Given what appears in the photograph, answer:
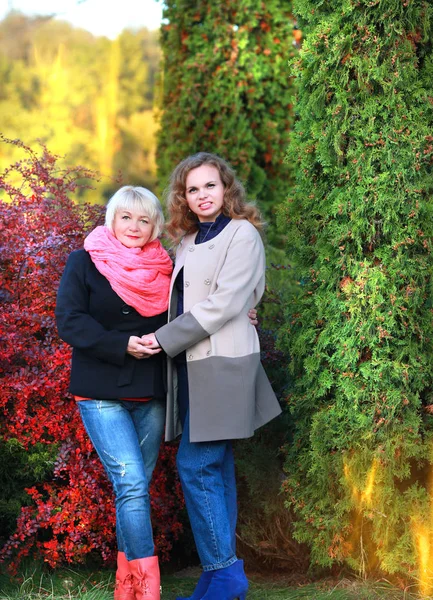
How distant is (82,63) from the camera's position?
71.6 ft

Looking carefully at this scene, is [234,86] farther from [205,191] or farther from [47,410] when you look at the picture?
[47,410]

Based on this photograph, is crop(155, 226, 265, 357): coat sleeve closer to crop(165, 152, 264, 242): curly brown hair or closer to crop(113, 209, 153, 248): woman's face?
crop(165, 152, 264, 242): curly brown hair

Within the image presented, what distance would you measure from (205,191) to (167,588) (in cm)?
199

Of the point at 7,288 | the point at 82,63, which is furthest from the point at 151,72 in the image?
the point at 7,288

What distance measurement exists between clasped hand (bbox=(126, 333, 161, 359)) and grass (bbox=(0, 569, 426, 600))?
1.09 meters

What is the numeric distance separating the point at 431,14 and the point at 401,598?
8.33ft

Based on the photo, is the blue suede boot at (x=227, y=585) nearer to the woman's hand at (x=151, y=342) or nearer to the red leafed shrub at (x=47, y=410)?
the red leafed shrub at (x=47, y=410)

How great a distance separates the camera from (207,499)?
10.4 feet

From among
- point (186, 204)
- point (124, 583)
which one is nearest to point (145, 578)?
point (124, 583)

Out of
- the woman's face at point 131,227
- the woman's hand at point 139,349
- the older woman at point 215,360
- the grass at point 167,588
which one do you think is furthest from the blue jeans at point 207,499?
the woman's face at point 131,227

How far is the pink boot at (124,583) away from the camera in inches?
122

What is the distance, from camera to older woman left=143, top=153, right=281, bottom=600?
3.10 m

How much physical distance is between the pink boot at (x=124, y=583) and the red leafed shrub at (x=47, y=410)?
451 millimetres

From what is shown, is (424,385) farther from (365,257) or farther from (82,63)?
(82,63)
